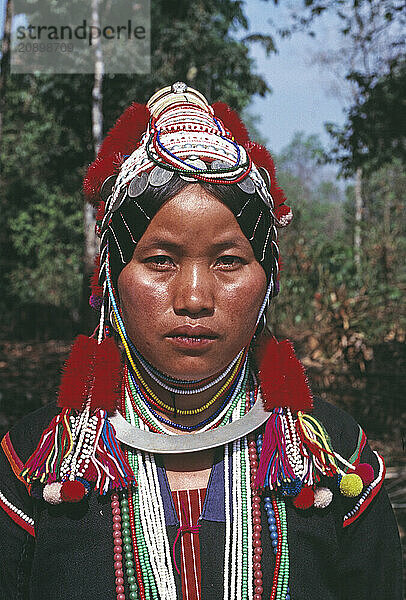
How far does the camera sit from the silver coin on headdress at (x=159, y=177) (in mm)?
1379

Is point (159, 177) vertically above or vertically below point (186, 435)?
above

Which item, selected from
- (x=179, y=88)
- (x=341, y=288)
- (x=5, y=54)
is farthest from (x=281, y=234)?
(x=179, y=88)

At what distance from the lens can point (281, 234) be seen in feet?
33.4

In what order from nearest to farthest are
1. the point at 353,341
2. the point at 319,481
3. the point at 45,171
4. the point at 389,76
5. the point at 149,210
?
the point at 149,210
the point at 319,481
the point at 389,76
the point at 353,341
the point at 45,171

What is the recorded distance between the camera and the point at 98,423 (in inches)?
58.9

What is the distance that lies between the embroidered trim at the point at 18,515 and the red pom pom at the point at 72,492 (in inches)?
6.8

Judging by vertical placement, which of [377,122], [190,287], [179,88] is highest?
[377,122]

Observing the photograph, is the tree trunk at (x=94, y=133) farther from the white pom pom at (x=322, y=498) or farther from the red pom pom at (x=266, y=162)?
the white pom pom at (x=322, y=498)

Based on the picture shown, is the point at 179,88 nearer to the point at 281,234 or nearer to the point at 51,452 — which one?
the point at 51,452

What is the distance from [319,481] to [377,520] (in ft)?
0.72

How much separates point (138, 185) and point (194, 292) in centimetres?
29

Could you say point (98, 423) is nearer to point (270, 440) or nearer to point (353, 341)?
point (270, 440)

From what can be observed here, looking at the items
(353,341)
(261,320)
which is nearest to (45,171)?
(353,341)

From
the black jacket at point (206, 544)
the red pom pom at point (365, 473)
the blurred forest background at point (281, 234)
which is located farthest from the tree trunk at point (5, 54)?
the red pom pom at point (365, 473)
